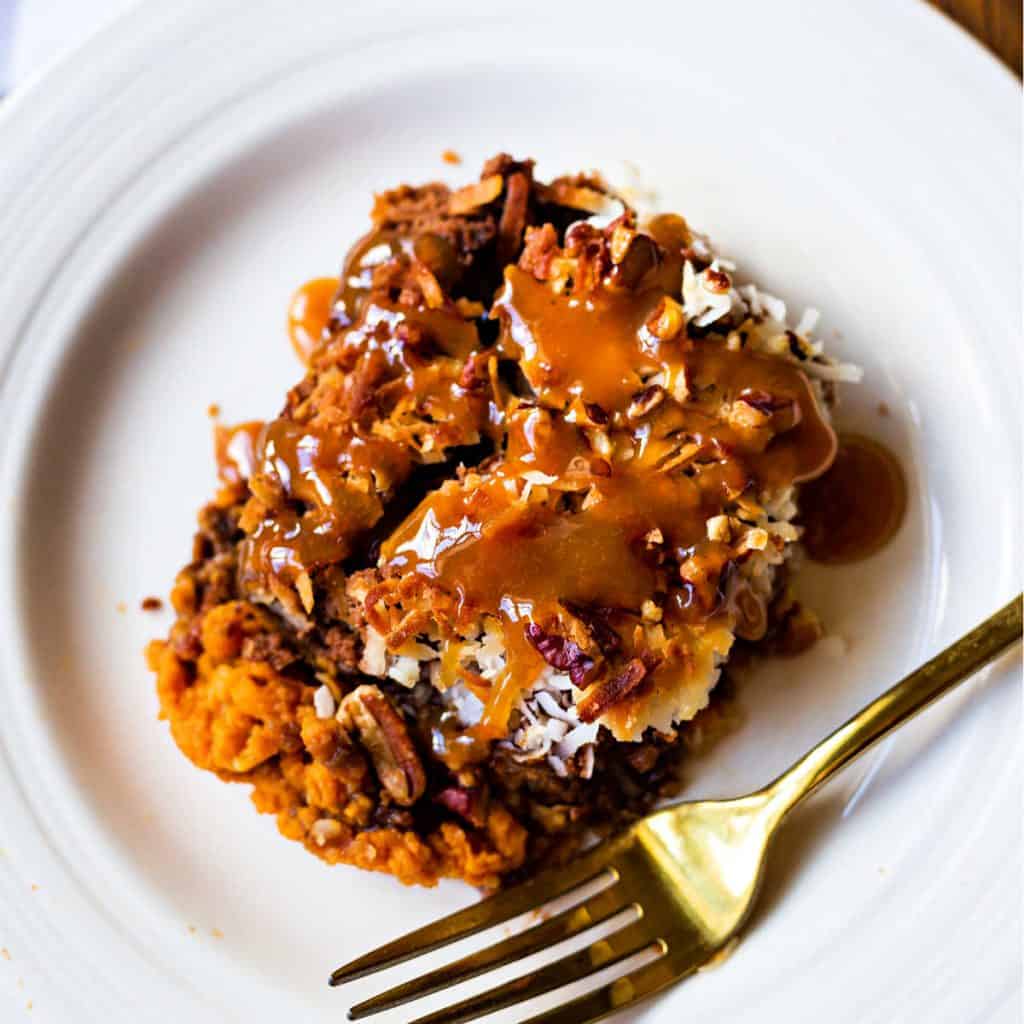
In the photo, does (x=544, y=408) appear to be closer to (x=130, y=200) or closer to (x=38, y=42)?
(x=130, y=200)

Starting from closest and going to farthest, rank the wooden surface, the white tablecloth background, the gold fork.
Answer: the gold fork
the wooden surface
the white tablecloth background

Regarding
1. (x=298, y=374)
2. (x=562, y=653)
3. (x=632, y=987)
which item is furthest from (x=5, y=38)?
(x=632, y=987)

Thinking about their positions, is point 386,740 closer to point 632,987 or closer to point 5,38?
point 632,987

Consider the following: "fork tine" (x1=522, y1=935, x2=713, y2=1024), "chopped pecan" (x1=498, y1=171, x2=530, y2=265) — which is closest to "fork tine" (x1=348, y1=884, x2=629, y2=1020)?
"fork tine" (x1=522, y1=935, x2=713, y2=1024)

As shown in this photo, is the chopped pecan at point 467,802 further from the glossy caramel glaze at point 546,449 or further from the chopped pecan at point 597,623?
the chopped pecan at point 597,623

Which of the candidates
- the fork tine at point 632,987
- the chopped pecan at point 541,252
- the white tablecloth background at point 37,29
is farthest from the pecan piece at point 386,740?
the white tablecloth background at point 37,29

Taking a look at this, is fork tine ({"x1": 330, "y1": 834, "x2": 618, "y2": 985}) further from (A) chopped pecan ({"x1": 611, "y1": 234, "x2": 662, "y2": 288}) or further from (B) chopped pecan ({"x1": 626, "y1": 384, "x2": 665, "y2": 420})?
(A) chopped pecan ({"x1": 611, "y1": 234, "x2": 662, "y2": 288})
